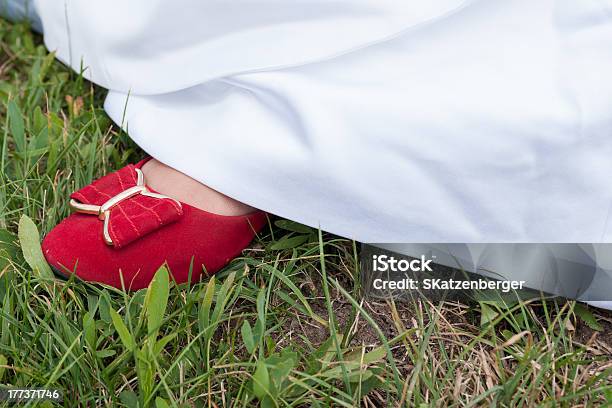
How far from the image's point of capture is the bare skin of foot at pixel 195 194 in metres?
1.10

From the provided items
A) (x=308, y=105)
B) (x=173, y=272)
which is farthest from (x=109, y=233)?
(x=308, y=105)

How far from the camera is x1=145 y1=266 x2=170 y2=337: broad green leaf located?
37.2 inches

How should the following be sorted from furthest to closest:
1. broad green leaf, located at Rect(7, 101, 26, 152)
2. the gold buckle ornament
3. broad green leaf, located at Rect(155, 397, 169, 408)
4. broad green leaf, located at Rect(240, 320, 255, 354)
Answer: broad green leaf, located at Rect(7, 101, 26, 152) < the gold buckle ornament < broad green leaf, located at Rect(240, 320, 255, 354) < broad green leaf, located at Rect(155, 397, 169, 408)

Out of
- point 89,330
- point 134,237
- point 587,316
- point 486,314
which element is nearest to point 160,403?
point 89,330

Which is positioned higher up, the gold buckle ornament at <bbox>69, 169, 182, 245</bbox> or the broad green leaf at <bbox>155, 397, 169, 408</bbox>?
the gold buckle ornament at <bbox>69, 169, 182, 245</bbox>

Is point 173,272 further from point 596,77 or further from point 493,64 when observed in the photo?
point 596,77

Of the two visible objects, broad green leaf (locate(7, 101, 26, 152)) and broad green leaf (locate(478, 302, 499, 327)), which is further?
broad green leaf (locate(7, 101, 26, 152))

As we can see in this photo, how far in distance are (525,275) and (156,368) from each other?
1.82 ft

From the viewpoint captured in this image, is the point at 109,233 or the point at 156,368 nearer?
the point at 156,368

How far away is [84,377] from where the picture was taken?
927 mm

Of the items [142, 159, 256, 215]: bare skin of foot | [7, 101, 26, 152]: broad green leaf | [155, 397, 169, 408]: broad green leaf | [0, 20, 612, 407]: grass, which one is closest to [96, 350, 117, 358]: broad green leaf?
[0, 20, 612, 407]: grass

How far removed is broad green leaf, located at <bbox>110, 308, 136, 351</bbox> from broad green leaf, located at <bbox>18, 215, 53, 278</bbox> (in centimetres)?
19

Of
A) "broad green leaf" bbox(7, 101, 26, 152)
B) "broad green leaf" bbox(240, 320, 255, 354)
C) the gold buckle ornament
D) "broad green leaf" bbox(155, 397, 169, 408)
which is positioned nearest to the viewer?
"broad green leaf" bbox(155, 397, 169, 408)

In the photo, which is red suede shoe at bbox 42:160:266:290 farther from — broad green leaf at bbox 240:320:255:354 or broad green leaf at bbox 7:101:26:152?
broad green leaf at bbox 7:101:26:152
